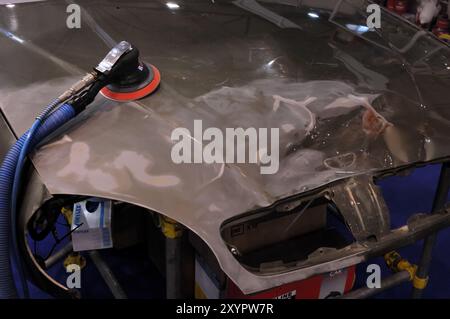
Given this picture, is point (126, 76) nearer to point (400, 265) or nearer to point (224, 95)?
point (224, 95)

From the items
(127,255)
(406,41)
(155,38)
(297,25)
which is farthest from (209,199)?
(127,255)

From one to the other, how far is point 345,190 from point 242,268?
0.24 m

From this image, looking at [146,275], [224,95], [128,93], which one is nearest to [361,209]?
[224,95]

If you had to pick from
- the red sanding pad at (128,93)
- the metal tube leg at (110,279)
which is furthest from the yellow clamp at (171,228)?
the metal tube leg at (110,279)

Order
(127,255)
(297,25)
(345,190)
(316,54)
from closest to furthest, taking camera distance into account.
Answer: (345,190)
(316,54)
(297,25)
(127,255)

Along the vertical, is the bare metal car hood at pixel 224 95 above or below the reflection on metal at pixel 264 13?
below

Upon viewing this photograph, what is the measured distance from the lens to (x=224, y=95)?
938 millimetres

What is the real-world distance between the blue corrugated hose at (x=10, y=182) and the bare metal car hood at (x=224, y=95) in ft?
0.10

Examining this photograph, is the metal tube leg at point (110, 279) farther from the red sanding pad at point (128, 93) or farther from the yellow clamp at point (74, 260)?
the red sanding pad at point (128, 93)

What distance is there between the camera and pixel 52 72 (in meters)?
0.98

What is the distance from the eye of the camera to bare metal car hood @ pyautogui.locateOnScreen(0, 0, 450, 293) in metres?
0.77

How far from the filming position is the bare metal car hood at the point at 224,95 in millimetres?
767

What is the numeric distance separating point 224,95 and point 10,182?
413 mm
